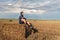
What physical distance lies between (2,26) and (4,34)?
21.9 inches

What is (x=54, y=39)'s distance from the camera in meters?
20.0

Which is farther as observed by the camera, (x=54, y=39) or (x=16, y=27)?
(x=54, y=39)

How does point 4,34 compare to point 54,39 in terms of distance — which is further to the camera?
point 54,39

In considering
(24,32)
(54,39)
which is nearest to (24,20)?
(24,32)

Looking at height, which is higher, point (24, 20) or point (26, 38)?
point (24, 20)

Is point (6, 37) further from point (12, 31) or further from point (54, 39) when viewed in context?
point (54, 39)

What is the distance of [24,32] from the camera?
736 inches

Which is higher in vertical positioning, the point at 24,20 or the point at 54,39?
the point at 24,20

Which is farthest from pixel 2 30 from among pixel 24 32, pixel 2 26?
pixel 24 32

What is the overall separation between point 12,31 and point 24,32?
0.91 metres

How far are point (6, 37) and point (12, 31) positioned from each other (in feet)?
1.76

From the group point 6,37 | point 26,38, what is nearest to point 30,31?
point 26,38

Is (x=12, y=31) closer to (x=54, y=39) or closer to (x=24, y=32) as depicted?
(x=24, y=32)

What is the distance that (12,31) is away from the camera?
1817cm
